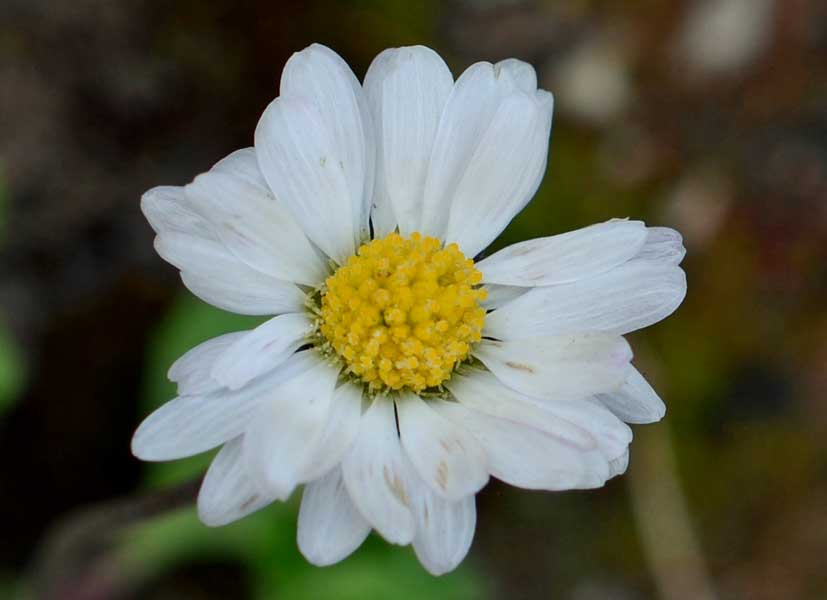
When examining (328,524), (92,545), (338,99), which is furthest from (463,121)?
(92,545)

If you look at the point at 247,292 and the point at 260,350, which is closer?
the point at 260,350

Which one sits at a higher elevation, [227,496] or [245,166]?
[245,166]

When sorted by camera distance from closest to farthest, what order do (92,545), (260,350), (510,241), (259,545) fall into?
(260,350) < (92,545) < (259,545) < (510,241)

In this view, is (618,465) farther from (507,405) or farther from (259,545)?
(259,545)

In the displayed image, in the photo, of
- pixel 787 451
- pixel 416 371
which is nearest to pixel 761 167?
pixel 787 451

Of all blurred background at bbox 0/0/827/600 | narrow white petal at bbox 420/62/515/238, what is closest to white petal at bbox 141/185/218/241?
narrow white petal at bbox 420/62/515/238

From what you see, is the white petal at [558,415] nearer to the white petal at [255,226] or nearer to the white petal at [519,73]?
the white petal at [255,226]

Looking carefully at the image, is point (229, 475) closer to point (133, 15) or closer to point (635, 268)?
point (635, 268)
